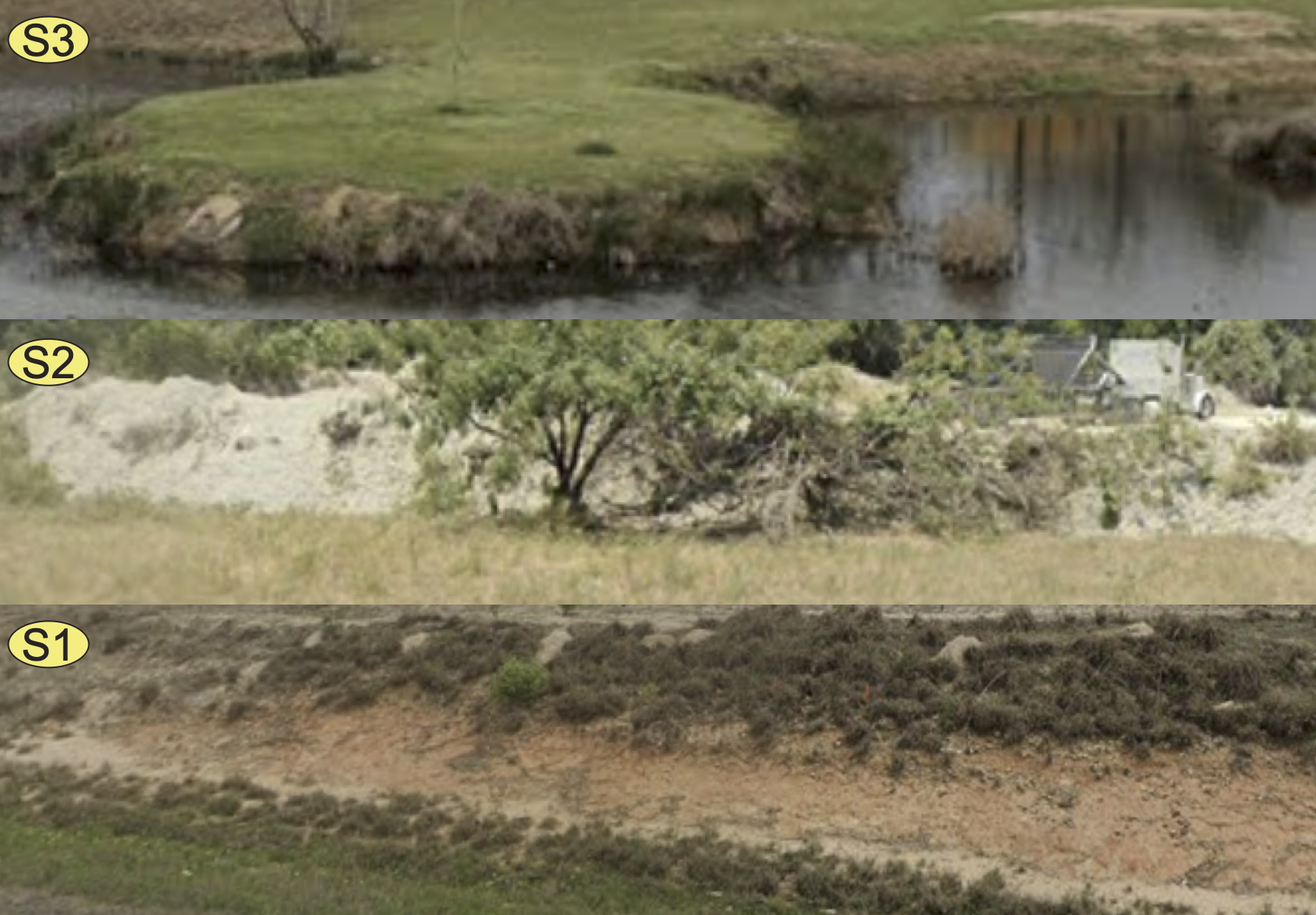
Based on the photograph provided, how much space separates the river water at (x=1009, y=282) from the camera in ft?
77.3

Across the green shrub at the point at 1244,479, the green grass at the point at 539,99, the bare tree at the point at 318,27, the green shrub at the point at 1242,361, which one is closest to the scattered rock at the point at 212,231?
the green grass at the point at 539,99

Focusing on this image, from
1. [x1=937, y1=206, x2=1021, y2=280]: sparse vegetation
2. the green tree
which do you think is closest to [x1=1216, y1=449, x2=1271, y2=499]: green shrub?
the green tree

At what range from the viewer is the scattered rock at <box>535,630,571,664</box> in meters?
14.5

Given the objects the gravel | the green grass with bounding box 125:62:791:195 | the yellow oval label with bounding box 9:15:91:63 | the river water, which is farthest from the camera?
the green grass with bounding box 125:62:791:195

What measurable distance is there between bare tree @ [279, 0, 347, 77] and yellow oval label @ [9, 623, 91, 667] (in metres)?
32.3

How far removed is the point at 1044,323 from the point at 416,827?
5.54 m

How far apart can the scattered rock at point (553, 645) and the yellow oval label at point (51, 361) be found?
5.69 m

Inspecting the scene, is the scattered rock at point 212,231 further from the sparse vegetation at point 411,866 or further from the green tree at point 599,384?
the sparse vegetation at point 411,866

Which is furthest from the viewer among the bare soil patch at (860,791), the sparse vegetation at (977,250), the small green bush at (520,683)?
the sparse vegetation at (977,250)

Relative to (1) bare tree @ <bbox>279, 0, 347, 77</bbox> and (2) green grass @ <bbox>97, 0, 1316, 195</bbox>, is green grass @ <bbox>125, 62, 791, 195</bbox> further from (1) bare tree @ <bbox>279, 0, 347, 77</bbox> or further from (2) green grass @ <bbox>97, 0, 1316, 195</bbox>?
(1) bare tree @ <bbox>279, 0, 347, 77</bbox>

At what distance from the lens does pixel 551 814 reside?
13.1 m

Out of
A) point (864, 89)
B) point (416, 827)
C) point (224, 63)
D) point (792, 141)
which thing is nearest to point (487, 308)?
point (792, 141)

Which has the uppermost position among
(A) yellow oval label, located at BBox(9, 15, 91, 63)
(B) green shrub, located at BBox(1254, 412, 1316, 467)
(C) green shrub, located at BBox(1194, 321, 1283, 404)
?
(A) yellow oval label, located at BBox(9, 15, 91, 63)

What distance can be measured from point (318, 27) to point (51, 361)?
124 ft
